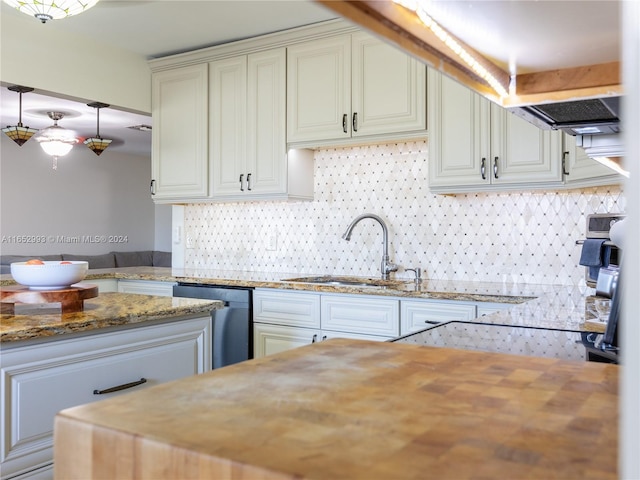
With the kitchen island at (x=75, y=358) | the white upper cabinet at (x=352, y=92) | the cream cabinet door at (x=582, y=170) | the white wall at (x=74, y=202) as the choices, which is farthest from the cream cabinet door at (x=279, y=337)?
the white wall at (x=74, y=202)

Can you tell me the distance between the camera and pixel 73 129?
765cm

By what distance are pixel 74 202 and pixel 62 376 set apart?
760 cm

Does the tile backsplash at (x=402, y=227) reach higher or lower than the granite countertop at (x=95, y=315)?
higher

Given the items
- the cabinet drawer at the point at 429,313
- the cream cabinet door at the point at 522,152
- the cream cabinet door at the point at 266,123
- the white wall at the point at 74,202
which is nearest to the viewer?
the cabinet drawer at the point at 429,313

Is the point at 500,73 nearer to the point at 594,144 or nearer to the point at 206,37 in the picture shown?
the point at 594,144

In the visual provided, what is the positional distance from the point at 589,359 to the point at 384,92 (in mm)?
2426

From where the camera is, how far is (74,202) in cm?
878

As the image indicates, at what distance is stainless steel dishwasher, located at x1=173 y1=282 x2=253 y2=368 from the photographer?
135 inches

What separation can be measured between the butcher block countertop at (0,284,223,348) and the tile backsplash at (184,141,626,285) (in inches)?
59.7

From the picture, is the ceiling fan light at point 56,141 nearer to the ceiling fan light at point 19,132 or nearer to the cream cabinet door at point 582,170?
the ceiling fan light at point 19,132

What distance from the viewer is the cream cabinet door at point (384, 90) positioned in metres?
3.20

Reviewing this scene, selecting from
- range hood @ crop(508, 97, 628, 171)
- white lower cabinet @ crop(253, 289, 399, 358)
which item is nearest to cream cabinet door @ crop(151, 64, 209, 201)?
white lower cabinet @ crop(253, 289, 399, 358)

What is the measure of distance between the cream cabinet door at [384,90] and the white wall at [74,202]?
6282 mm

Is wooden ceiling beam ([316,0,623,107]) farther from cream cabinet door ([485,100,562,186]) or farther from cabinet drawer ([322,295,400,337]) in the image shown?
cabinet drawer ([322,295,400,337])
